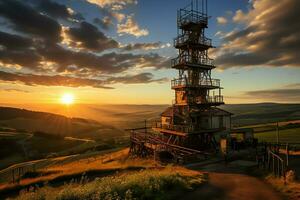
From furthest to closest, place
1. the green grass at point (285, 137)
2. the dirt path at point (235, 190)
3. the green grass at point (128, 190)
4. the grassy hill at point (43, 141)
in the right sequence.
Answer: the grassy hill at point (43, 141), the green grass at point (285, 137), the dirt path at point (235, 190), the green grass at point (128, 190)

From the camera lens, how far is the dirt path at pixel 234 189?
1460cm

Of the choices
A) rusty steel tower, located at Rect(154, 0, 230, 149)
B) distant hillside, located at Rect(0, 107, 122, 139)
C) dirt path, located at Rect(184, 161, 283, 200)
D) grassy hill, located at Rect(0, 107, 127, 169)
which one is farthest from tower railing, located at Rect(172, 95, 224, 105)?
distant hillside, located at Rect(0, 107, 122, 139)

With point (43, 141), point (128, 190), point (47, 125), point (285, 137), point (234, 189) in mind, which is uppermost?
point (128, 190)

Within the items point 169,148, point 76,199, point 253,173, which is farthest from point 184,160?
point 76,199

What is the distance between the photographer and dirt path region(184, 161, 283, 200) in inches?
575

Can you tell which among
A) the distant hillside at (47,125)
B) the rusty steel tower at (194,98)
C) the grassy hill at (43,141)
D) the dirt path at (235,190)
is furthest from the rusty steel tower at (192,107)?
the distant hillside at (47,125)

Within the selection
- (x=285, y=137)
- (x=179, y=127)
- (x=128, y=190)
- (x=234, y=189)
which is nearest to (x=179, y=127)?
(x=179, y=127)

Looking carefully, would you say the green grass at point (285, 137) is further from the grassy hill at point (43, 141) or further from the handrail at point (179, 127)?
the grassy hill at point (43, 141)

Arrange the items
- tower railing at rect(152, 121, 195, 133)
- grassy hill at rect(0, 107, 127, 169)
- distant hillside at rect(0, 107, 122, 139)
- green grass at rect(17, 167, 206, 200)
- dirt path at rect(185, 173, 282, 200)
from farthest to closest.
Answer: distant hillside at rect(0, 107, 122, 139), grassy hill at rect(0, 107, 127, 169), tower railing at rect(152, 121, 195, 133), dirt path at rect(185, 173, 282, 200), green grass at rect(17, 167, 206, 200)

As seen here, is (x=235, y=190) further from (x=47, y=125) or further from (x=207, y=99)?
(x=47, y=125)

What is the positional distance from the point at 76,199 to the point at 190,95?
28.2m

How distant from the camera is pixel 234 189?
16.3 meters

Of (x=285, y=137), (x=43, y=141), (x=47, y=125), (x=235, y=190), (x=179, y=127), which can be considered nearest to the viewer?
(x=235, y=190)

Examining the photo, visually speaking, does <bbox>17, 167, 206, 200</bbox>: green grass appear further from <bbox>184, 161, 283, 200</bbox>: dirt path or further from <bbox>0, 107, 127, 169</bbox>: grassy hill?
<bbox>0, 107, 127, 169</bbox>: grassy hill
